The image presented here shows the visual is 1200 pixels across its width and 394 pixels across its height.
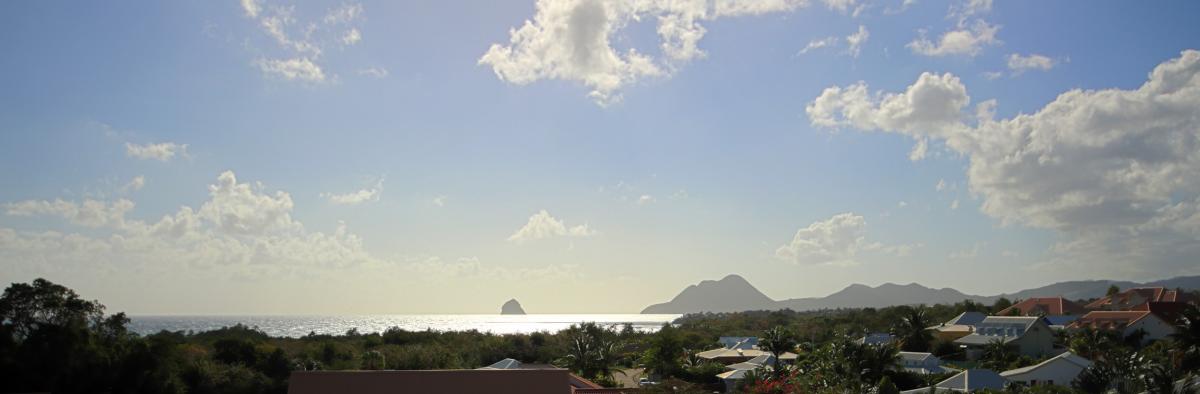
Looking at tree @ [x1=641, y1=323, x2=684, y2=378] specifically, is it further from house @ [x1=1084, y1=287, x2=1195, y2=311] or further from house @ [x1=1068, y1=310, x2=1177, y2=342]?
house @ [x1=1084, y1=287, x2=1195, y2=311]

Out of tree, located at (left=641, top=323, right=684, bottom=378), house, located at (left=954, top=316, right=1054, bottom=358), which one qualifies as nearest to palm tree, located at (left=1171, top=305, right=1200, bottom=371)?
house, located at (left=954, top=316, right=1054, bottom=358)

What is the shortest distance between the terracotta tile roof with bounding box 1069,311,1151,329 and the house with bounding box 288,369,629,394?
52.2 metres

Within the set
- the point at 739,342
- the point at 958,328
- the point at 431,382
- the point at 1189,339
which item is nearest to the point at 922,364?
the point at 1189,339

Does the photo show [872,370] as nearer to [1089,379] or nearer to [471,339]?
[1089,379]

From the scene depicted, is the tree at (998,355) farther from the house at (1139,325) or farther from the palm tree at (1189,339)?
the house at (1139,325)

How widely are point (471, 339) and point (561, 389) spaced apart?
148 ft

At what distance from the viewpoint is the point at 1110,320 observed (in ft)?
204

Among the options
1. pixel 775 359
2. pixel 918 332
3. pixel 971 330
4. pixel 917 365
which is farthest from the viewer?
A: pixel 971 330

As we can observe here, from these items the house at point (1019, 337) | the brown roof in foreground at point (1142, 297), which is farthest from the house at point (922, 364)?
the brown roof in foreground at point (1142, 297)

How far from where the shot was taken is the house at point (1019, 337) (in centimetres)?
5344

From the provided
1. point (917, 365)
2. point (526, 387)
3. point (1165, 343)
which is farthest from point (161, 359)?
point (1165, 343)

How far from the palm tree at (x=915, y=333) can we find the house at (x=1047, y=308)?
22.0 m

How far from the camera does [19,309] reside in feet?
124

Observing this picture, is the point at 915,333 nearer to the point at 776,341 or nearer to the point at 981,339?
the point at 981,339
